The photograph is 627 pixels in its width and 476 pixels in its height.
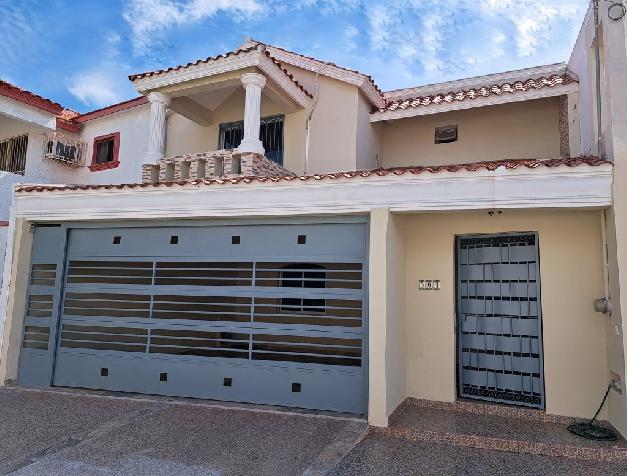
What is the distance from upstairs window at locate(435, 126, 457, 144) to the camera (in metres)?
11.0

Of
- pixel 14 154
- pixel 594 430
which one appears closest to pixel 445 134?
pixel 594 430

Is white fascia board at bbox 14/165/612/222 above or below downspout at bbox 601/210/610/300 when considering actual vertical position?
above

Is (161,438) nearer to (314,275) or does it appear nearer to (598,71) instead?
(314,275)

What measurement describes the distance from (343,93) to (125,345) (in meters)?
7.49

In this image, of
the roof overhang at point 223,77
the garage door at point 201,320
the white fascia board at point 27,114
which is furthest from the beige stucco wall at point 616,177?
the white fascia board at point 27,114

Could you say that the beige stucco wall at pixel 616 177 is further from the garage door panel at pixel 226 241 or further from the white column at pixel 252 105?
the white column at pixel 252 105

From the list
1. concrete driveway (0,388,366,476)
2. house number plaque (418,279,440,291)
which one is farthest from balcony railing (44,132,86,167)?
house number plaque (418,279,440,291)

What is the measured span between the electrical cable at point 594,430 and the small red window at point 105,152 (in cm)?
1304

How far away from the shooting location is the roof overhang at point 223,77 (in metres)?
9.94

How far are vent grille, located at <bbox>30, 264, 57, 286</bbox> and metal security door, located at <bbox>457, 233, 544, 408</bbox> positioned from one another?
7802mm

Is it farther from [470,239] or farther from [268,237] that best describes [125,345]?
[470,239]

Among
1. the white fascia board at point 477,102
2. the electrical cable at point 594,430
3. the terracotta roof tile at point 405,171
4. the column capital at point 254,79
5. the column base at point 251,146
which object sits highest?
the column capital at point 254,79

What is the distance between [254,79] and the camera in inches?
392

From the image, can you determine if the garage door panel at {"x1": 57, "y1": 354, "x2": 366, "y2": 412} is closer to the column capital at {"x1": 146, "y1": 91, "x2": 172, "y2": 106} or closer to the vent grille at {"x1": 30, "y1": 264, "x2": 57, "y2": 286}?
the vent grille at {"x1": 30, "y1": 264, "x2": 57, "y2": 286}
